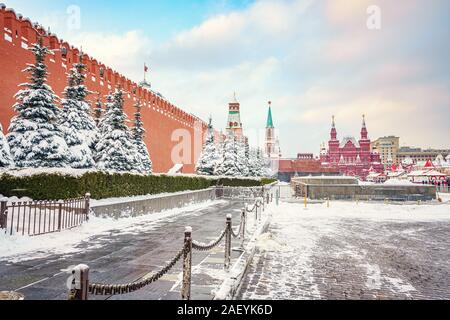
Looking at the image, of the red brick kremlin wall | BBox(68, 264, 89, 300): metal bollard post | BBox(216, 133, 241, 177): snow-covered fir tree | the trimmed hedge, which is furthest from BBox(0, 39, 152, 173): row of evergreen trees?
BBox(216, 133, 241, 177): snow-covered fir tree

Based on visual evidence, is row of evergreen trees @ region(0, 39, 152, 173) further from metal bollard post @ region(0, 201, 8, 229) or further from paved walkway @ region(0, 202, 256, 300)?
paved walkway @ region(0, 202, 256, 300)

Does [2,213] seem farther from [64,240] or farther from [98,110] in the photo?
[98,110]

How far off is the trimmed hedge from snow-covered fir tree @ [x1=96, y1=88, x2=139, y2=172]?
224 cm

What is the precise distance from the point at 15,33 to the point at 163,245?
16.7 metres

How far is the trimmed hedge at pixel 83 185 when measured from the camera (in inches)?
423

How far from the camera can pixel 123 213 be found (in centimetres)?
1365

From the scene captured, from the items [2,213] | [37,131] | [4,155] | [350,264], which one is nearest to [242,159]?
[37,131]

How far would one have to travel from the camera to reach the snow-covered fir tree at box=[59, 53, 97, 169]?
55.0ft

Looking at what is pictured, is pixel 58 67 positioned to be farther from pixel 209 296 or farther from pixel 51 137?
pixel 209 296

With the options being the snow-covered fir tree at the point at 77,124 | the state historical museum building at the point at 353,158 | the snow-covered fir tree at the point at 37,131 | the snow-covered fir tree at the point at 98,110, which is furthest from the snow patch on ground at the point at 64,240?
the state historical museum building at the point at 353,158

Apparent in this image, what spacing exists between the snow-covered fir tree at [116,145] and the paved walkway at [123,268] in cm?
963

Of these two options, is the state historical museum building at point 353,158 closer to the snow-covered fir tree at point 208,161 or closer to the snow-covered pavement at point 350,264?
the snow-covered fir tree at point 208,161

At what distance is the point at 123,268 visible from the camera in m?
6.52
